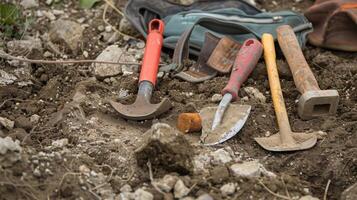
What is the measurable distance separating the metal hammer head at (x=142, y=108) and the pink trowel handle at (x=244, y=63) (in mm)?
295

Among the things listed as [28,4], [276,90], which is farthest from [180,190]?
[28,4]

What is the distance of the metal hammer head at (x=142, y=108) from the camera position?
9.80 ft

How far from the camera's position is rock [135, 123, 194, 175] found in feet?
8.41

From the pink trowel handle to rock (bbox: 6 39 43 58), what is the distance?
3.20 ft

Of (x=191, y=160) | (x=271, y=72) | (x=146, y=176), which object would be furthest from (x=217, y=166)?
(x=271, y=72)

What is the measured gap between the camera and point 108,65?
3.40 meters

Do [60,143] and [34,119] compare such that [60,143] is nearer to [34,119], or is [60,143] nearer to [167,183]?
[34,119]

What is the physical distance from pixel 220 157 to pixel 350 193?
0.50 m

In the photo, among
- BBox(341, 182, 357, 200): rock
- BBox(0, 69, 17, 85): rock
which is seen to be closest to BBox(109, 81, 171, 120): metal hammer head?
BBox(0, 69, 17, 85): rock

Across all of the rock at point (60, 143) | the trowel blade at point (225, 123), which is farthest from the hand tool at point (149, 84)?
the rock at point (60, 143)

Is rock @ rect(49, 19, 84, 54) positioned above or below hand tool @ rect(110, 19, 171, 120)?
above

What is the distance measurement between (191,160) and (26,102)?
894 millimetres

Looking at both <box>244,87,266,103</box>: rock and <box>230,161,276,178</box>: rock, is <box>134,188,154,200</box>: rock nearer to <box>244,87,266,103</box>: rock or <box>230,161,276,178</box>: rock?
<box>230,161,276,178</box>: rock

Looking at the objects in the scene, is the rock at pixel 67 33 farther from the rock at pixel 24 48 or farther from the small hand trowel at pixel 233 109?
the small hand trowel at pixel 233 109
